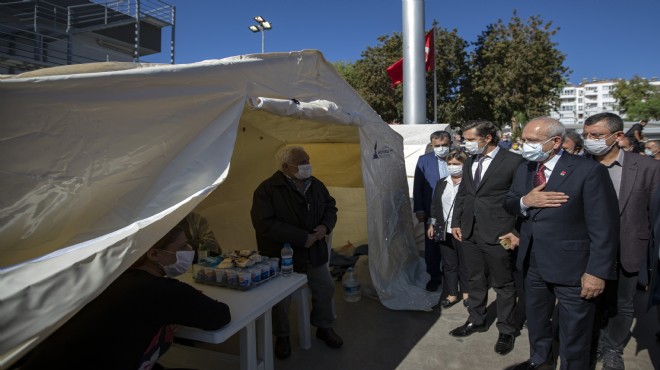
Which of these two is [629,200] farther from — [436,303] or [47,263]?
[47,263]

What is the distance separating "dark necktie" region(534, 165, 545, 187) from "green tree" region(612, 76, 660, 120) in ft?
144

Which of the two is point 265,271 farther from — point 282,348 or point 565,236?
point 565,236

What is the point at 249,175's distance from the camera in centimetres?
561

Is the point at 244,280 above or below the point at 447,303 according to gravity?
above

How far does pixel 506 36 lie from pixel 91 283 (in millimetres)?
19973

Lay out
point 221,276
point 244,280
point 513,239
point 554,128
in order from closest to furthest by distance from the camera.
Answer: point 554,128 < point 244,280 < point 221,276 < point 513,239

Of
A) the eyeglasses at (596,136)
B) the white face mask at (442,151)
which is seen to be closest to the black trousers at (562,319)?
the eyeglasses at (596,136)

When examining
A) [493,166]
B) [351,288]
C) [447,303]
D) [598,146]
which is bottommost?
[447,303]

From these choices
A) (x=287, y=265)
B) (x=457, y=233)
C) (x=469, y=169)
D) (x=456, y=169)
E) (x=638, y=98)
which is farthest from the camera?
(x=638, y=98)

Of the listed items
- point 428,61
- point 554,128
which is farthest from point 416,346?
point 428,61

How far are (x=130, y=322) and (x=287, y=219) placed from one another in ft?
5.57

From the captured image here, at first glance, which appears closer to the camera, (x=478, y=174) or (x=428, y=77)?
(x=478, y=174)

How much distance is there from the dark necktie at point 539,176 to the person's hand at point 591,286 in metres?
0.64

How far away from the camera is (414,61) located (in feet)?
33.2
